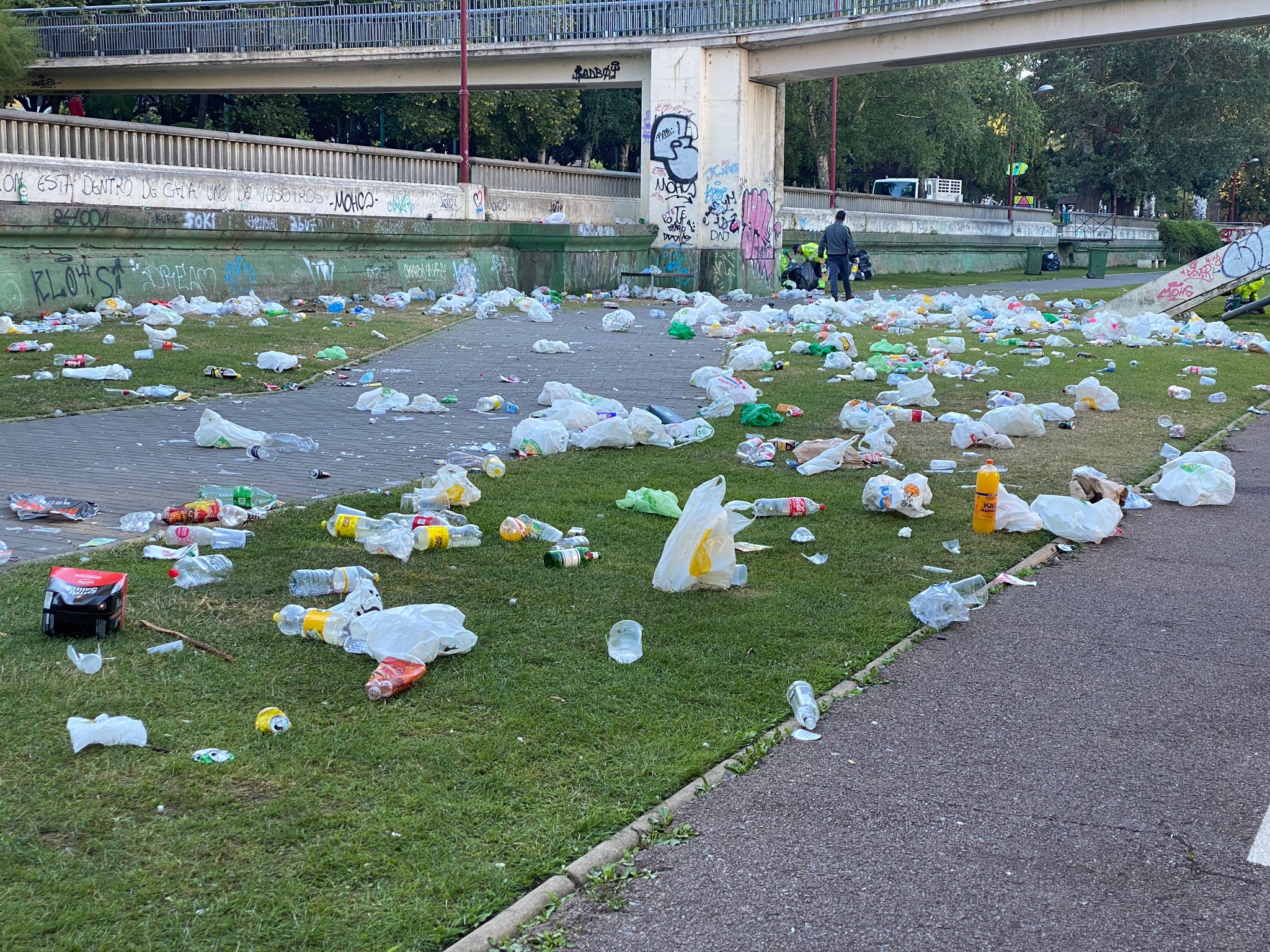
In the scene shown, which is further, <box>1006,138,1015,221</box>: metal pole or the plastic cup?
<box>1006,138,1015,221</box>: metal pole

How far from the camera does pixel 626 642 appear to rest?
4.50 m

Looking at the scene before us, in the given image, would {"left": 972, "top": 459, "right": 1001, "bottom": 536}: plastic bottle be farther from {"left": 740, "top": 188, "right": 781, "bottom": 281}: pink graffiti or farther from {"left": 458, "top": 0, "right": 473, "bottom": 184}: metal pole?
{"left": 740, "top": 188, "right": 781, "bottom": 281}: pink graffiti

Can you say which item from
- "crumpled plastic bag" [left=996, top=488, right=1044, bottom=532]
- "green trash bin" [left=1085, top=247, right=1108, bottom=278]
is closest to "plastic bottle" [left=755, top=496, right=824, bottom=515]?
"crumpled plastic bag" [left=996, top=488, right=1044, bottom=532]

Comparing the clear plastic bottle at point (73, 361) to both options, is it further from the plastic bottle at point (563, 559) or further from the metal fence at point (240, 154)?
the plastic bottle at point (563, 559)

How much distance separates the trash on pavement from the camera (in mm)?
3523

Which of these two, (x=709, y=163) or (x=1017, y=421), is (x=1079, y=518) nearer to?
(x=1017, y=421)

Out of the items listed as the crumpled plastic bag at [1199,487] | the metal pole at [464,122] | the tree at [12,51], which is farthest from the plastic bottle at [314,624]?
the tree at [12,51]

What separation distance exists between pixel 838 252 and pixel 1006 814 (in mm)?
21392

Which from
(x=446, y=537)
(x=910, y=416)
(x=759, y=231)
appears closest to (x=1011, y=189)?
(x=759, y=231)

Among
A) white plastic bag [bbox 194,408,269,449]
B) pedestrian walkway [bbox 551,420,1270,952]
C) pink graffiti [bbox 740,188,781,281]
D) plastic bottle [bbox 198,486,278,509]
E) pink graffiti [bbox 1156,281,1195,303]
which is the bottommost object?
pedestrian walkway [bbox 551,420,1270,952]

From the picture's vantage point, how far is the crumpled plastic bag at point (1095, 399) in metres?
10.8

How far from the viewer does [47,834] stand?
3.04 metres

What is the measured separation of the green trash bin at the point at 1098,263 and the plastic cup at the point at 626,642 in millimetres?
39460

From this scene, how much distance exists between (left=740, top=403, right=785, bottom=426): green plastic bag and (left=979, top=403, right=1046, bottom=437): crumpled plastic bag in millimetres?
1553
